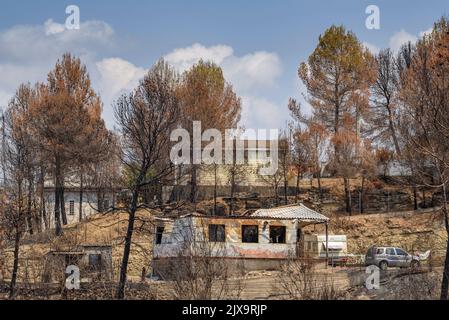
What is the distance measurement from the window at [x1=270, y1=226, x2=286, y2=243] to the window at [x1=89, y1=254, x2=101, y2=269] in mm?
8416

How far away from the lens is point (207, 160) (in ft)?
160

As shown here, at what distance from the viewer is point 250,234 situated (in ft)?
109

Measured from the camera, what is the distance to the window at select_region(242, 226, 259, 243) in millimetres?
33188

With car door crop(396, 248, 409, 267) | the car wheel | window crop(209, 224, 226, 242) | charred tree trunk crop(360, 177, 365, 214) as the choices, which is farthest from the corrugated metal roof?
charred tree trunk crop(360, 177, 365, 214)

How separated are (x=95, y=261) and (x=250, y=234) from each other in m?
7.48

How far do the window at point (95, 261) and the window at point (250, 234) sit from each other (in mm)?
6944

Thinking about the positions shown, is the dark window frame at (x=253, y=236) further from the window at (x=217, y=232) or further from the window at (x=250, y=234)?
the window at (x=217, y=232)

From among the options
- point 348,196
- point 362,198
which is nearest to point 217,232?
point 348,196

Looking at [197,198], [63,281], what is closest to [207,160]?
[197,198]

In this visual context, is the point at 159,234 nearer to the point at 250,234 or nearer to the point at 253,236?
the point at 250,234

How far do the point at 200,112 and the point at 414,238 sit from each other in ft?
54.3

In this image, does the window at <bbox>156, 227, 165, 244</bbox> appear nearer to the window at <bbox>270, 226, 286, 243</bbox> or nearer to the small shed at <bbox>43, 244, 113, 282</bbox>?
the small shed at <bbox>43, 244, 113, 282</bbox>
